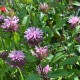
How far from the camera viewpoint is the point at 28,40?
130cm

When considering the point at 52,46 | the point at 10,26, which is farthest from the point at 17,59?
the point at 52,46

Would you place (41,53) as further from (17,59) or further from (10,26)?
(10,26)

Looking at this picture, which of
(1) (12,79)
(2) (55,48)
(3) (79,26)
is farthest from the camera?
(1) (12,79)

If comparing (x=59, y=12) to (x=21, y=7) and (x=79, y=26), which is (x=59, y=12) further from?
(x=79, y=26)

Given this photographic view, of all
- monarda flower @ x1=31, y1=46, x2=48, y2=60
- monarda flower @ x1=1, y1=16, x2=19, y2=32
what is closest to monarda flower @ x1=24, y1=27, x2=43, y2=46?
monarda flower @ x1=31, y1=46, x2=48, y2=60

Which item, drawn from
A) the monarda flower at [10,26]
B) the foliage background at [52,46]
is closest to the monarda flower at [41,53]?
the foliage background at [52,46]

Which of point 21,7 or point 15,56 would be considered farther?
point 21,7

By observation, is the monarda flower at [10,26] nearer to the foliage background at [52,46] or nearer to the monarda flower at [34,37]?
the foliage background at [52,46]

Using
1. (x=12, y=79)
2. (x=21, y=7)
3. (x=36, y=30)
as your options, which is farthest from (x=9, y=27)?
(x=21, y=7)

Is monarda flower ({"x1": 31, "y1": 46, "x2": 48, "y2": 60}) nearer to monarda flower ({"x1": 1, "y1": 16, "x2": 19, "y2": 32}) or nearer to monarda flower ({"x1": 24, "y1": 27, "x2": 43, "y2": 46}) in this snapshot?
monarda flower ({"x1": 24, "y1": 27, "x2": 43, "y2": 46})

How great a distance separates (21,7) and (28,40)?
30.9 inches

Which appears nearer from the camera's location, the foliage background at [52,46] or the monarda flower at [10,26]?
the foliage background at [52,46]

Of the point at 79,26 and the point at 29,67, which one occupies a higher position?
the point at 79,26

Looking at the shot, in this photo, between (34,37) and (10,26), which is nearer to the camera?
(34,37)
